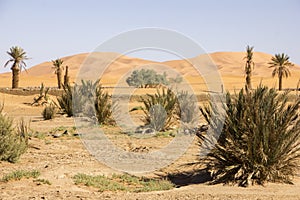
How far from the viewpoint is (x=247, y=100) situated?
Result: 9.16 metres

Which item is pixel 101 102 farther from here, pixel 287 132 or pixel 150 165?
pixel 287 132

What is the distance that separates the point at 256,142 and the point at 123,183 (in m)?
2.75

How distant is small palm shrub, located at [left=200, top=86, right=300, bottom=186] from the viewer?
8.85m

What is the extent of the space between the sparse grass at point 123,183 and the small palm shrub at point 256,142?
1055 millimetres

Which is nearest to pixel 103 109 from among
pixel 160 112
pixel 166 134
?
pixel 160 112

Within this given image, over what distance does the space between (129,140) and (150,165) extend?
14.1 ft

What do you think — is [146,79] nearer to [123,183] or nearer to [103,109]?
[103,109]

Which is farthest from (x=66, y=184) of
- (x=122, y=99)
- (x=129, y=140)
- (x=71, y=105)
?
(x=122, y=99)

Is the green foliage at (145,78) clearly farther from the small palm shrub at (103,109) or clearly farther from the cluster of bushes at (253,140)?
the cluster of bushes at (253,140)

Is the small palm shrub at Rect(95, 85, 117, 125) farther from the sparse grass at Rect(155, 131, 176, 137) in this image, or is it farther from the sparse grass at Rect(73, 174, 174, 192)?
the sparse grass at Rect(73, 174, 174, 192)

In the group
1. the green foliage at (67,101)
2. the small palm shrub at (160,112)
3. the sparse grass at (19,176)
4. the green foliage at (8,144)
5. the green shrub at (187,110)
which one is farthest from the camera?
the green foliage at (67,101)

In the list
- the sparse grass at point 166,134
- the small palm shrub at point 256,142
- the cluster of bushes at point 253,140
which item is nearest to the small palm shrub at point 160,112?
the sparse grass at point 166,134

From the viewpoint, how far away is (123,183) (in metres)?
9.55

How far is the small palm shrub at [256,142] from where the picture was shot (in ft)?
29.0
